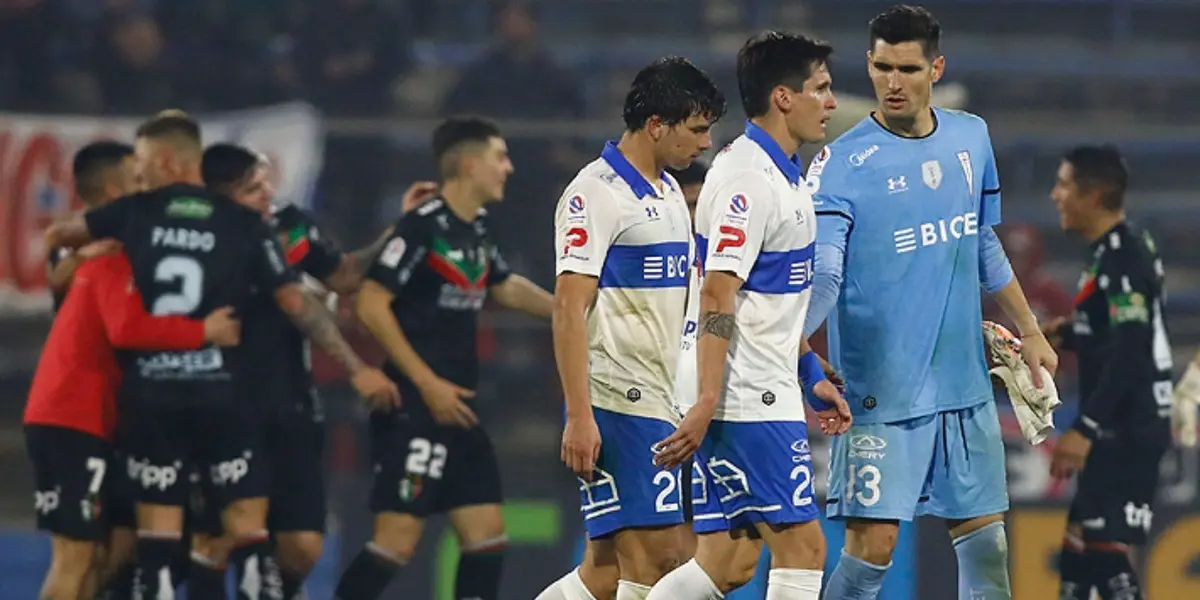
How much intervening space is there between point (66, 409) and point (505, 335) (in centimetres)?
313

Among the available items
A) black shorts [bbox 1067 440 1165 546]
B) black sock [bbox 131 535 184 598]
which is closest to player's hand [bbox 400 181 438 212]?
black sock [bbox 131 535 184 598]

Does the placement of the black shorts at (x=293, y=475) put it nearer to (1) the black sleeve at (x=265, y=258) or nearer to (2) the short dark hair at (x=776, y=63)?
(1) the black sleeve at (x=265, y=258)

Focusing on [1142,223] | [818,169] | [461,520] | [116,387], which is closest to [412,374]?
[461,520]

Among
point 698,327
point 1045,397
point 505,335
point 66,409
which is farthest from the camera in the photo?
point 505,335

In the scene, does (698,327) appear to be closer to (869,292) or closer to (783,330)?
(783,330)

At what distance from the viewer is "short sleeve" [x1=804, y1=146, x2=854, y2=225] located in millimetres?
5770

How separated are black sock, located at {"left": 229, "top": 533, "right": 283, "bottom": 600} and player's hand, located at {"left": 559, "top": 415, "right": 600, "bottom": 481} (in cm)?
298

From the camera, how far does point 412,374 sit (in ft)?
26.0

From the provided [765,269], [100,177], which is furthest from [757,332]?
[100,177]

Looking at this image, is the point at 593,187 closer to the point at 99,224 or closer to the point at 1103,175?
the point at 99,224

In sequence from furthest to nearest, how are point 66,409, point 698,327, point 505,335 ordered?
1. point 505,335
2. point 66,409
3. point 698,327

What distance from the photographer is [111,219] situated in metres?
7.82

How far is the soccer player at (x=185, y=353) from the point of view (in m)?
7.80

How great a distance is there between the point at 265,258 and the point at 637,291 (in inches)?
104
